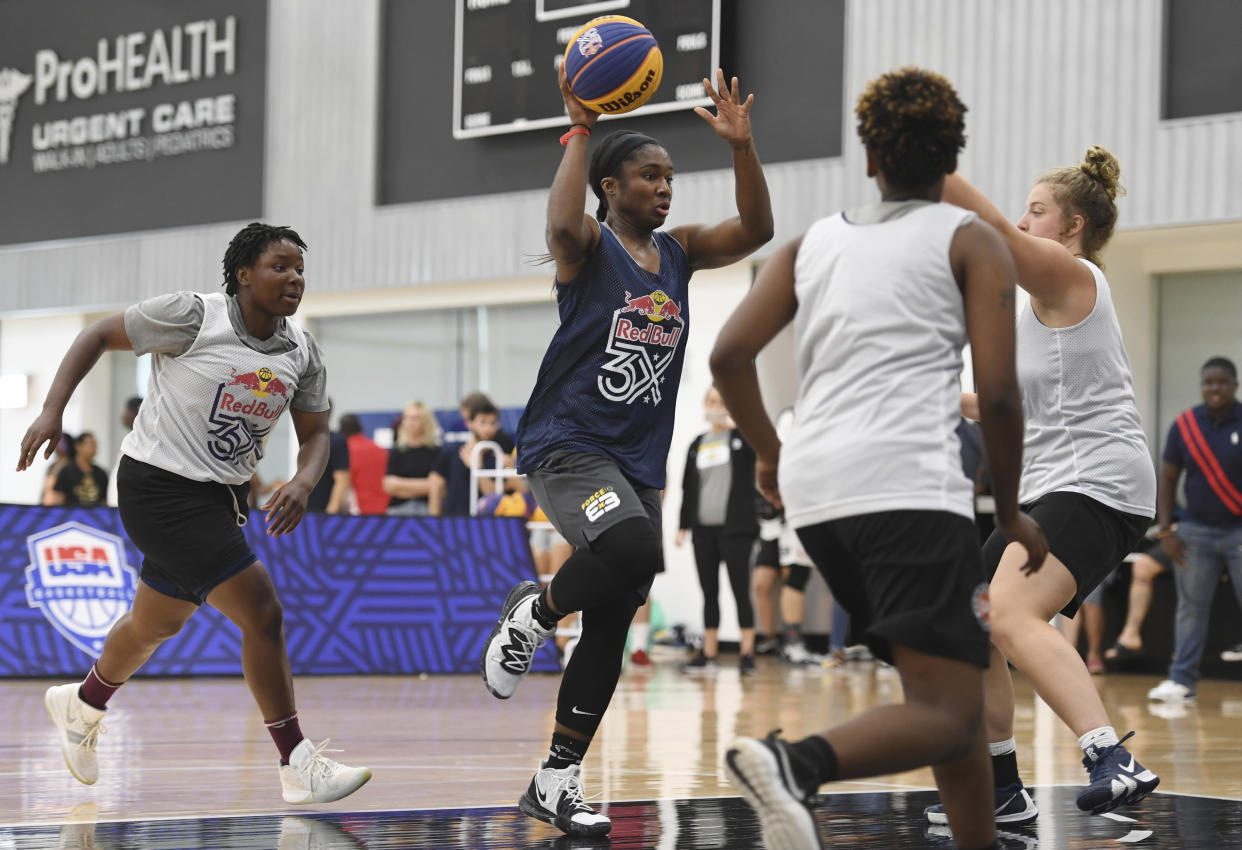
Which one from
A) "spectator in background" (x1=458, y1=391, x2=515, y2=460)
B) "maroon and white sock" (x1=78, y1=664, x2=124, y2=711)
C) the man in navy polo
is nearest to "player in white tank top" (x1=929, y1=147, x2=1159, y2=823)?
"maroon and white sock" (x1=78, y1=664, x2=124, y2=711)

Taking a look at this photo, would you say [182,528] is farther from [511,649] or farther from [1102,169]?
[1102,169]

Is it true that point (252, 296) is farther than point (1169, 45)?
No

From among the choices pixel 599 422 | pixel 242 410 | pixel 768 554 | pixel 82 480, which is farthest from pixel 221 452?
pixel 82 480

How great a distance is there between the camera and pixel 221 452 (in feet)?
15.7

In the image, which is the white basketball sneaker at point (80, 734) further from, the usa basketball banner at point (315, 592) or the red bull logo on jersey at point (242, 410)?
the usa basketball banner at point (315, 592)

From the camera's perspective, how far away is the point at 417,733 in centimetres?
718

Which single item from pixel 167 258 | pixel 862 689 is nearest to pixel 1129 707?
pixel 862 689

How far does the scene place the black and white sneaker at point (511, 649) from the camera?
4309mm

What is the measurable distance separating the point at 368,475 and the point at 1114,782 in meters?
9.11

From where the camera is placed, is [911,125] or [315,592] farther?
[315,592]

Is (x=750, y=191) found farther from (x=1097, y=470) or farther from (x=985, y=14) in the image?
(x=985, y=14)

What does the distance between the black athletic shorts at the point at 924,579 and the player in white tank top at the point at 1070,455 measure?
1.20 meters

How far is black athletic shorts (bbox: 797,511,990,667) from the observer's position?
3010 mm

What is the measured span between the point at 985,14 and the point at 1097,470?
372 inches
